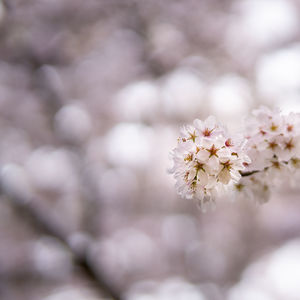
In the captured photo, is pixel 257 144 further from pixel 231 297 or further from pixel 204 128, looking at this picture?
pixel 231 297

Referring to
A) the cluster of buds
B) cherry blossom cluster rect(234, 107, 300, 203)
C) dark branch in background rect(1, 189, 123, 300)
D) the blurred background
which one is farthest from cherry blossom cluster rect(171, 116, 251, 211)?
the blurred background

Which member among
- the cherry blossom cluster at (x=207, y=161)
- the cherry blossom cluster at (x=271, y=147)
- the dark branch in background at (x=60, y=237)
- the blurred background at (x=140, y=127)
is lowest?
the cherry blossom cluster at (x=207, y=161)

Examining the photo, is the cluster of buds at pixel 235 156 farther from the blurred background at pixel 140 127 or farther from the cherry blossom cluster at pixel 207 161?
the blurred background at pixel 140 127

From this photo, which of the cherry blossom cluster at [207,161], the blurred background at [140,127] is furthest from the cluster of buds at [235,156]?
the blurred background at [140,127]

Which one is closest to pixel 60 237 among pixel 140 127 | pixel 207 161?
pixel 140 127

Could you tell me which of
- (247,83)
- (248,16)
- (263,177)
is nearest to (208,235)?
(247,83)

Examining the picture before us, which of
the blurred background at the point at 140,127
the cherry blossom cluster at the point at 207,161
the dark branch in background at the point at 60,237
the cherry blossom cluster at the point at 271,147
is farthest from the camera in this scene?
the blurred background at the point at 140,127

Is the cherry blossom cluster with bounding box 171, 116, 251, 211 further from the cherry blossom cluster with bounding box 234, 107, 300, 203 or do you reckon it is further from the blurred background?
the blurred background

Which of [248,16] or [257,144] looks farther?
[248,16]
